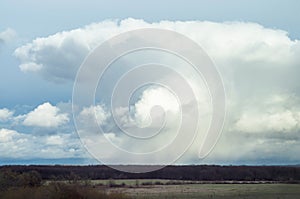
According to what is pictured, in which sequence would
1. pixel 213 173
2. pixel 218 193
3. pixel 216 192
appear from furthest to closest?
pixel 213 173 < pixel 216 192 < pixel 218 193

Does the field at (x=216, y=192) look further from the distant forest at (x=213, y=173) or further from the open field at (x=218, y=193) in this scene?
the distant forest at (x=213, y=173)

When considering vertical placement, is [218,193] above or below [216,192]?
below

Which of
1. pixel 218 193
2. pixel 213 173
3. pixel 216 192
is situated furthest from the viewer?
pixel 213 173

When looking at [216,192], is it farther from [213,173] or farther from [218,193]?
[213,173]

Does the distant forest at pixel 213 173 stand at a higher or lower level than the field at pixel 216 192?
higher

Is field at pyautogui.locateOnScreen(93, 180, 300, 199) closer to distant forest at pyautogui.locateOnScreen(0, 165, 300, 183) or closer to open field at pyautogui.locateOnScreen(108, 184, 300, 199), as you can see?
open field at pyautogui.locateOnScreen(108, 184, 300, 199)

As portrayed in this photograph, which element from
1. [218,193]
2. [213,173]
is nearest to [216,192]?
[218,193]

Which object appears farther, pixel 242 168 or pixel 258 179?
pixel 242 168

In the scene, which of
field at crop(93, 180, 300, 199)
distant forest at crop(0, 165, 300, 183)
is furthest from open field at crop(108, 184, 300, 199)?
distant forest at crop(0, 165, 300, 183)

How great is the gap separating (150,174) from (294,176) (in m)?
44.9

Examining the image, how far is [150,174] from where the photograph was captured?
6353 inches

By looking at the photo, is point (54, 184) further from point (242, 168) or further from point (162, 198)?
point (242, 168)

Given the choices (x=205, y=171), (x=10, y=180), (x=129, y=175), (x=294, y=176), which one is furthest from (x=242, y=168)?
(x=10, y=180)

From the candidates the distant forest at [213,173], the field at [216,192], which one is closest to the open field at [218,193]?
the field at [216,192]
